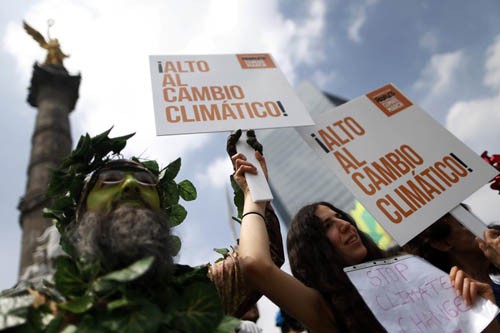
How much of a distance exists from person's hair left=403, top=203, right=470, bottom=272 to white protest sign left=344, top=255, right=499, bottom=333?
21.6 inches

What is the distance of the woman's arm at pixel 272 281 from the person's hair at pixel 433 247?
874mm

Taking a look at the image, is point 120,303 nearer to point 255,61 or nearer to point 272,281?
point 272,281

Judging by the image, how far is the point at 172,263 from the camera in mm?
1607

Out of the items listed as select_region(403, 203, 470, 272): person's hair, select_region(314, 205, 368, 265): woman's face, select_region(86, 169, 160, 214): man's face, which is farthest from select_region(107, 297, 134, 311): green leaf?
select_region(403, 203, 470, 272): person's hair

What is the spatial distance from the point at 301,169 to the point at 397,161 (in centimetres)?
5994

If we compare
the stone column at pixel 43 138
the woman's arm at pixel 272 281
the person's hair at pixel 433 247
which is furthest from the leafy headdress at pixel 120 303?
the stone column at pixel 43 138

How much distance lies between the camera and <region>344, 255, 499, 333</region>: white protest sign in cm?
158

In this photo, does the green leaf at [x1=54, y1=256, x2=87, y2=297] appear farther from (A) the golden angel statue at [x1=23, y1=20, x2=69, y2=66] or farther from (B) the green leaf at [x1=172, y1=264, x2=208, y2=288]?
(A) the golden angel statue at [x1=23, y1=20, x2=69, y2=66]

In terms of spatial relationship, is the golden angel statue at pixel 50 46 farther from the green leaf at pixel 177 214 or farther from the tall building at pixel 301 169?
the tall building at pixel 301 169

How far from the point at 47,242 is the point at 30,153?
3576 millimetres

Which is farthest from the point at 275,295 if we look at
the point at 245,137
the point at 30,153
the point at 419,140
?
the point at 30,153

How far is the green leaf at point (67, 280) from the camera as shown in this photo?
1334 mm

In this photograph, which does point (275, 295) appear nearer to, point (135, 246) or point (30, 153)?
point (135, 246)

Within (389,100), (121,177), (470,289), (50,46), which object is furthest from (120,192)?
(50,46)
